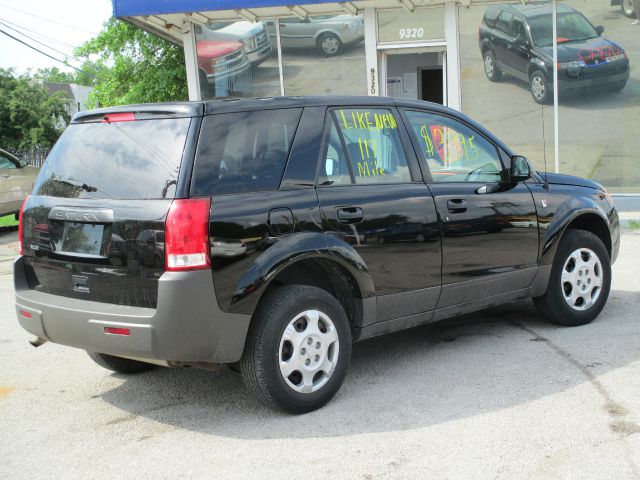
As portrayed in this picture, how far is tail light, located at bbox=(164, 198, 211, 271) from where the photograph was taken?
4.08 metres

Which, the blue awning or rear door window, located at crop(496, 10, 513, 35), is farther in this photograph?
rear door window, located at crop(496, 10, 513, 35)

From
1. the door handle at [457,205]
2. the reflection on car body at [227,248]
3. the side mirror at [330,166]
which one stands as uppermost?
the side mirror at [330,166]

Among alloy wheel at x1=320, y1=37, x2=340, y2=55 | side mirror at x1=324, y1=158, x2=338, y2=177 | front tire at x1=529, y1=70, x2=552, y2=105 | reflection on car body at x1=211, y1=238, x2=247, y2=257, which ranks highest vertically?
alloy wheel at x1=320, y1=37, x2=340, y2=55

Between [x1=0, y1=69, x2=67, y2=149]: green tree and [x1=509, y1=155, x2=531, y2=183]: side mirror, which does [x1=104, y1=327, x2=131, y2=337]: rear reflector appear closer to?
[x1=509, y1=155, x2=531, y2=183]: side mirror

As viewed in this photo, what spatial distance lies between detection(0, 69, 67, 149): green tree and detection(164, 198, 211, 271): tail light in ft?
135

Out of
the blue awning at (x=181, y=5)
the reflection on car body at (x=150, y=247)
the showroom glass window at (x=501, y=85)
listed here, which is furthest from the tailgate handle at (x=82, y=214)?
the showroom glass window at (x=501, y=85)

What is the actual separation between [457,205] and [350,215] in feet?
3.11

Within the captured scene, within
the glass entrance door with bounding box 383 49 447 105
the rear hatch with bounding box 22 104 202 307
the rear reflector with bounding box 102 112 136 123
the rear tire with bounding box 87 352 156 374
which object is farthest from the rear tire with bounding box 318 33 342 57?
the rear reflector with bounding box 102 112 136 123

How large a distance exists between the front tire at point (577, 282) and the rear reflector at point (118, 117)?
332cm

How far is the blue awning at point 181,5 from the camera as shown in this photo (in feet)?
44.1

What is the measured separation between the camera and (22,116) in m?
43.6

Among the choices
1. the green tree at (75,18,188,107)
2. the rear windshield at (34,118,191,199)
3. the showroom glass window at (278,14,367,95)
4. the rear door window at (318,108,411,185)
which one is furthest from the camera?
the green tree at (75,18,188,107)

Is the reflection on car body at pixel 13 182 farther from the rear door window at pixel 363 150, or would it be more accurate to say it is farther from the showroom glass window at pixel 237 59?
the rear door window at pixel 363 150

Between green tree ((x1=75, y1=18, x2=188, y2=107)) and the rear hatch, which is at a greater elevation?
green tree ((x1=75, y1=18, x2=188, y2=107))
